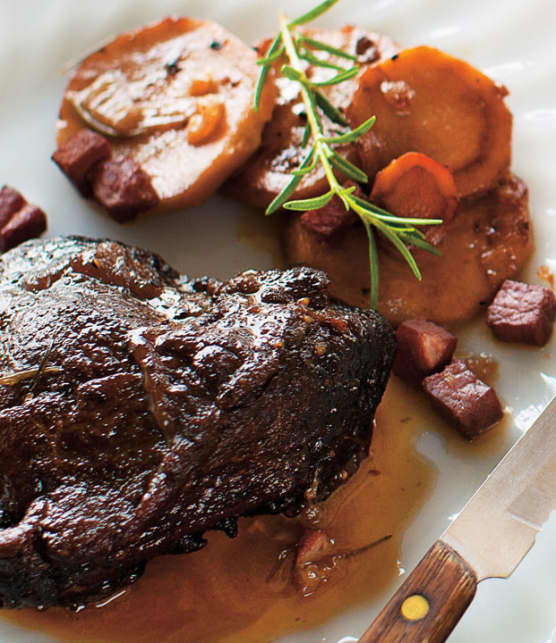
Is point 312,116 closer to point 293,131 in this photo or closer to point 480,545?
point 293,131

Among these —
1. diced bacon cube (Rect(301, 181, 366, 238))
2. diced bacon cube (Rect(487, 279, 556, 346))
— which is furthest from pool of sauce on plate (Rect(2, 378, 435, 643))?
diced bacon cube (Rect(301, 181, 366, 238))

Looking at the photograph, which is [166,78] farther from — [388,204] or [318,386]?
[318,386]

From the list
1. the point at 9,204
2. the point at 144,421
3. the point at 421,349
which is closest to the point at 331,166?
the point at 421,349

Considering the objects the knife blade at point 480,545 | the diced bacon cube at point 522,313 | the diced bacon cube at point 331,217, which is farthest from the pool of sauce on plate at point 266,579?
the diced bacon cube at point 331,217

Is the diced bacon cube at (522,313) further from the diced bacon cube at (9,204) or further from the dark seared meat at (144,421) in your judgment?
the diced bacon cube at (9,204)

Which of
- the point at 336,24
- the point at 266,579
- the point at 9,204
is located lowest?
the point at 266,579

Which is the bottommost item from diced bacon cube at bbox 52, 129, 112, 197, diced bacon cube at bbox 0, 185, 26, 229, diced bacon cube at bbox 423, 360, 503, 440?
diced bacon cube at bbox 423, 360, 503, 440

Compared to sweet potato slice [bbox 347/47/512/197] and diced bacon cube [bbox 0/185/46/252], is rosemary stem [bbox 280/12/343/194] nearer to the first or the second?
sweet potato slice [bbox 347/47/512/197]
